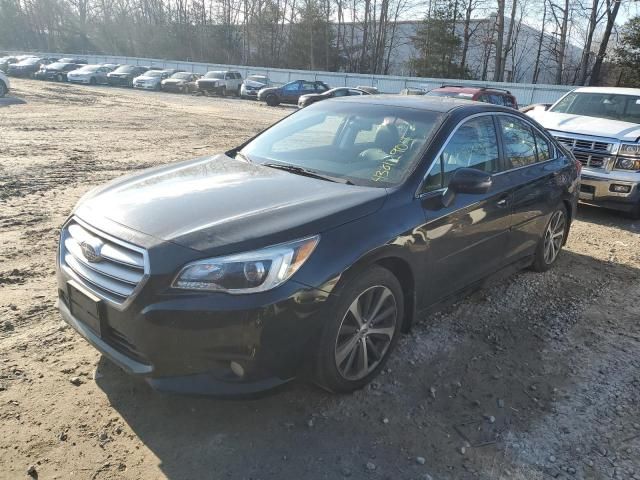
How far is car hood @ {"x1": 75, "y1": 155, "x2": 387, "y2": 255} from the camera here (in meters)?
2.69

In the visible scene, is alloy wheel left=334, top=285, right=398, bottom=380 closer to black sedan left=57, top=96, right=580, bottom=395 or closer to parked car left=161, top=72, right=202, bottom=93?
black sedan left=57, top=96, right=580, bottom=395

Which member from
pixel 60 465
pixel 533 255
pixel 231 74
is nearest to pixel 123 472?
pixel 60 465

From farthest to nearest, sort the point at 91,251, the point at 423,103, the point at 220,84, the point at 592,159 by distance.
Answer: the point at 220,84 → the point at 592,159 → the point at 423,103 → the point at 91,251

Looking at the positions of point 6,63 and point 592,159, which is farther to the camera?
point 6,63

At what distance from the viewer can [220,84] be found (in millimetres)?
35031

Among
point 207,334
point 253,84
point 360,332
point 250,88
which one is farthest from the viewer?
point 253,84

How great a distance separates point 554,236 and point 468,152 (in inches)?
80.5

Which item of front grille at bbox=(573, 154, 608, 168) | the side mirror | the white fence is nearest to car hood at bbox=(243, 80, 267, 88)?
the white fence

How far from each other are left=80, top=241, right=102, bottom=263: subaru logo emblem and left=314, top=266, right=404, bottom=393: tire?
1.28 meters

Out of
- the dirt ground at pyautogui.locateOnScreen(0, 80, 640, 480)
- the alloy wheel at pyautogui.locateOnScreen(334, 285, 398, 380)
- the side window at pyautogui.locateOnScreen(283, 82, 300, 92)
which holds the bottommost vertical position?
the dirt ground at pyautogui.locateOnScreen(0, 80, 640, 480)

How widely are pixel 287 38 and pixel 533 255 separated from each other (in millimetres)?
57950

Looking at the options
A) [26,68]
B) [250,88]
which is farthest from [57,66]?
[250,88]

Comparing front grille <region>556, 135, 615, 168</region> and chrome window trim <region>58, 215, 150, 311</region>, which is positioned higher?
front grille <region>556, 135, 615, 168</region>

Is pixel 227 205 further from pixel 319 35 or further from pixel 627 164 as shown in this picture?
pixel 319 35
